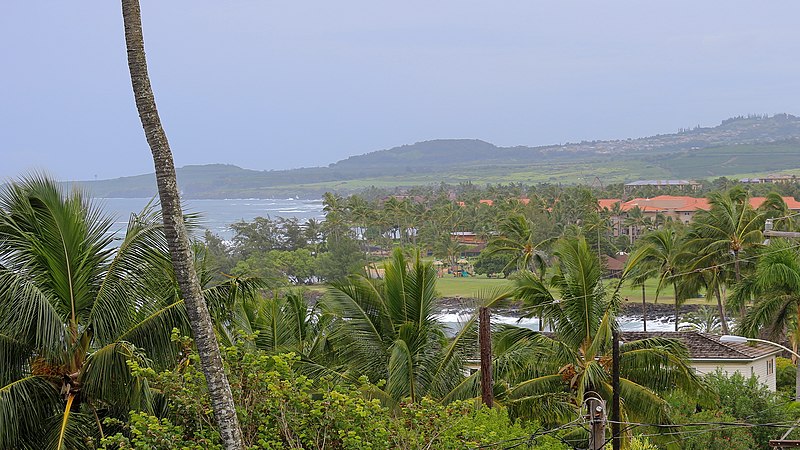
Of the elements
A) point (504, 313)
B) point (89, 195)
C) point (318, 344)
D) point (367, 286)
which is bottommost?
point (504, 313)

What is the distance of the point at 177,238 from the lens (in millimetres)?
9930

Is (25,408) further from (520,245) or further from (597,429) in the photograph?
(520,245)

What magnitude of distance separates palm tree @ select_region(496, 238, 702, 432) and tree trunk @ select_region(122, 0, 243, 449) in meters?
9.56

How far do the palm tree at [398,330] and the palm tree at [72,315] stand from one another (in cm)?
568

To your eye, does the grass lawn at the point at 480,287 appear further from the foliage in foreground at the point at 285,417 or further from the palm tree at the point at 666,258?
the foliage in foreground at the point at 285,417

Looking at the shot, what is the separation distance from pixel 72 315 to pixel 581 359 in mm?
10944

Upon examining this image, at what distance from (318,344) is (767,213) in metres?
30.9

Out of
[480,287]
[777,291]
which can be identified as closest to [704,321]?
[480,287]

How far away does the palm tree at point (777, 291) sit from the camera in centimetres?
2801

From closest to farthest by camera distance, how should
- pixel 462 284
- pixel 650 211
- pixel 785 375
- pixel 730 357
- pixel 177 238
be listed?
pixel 177 238 < pixel 730 357 < pixel 785 375 < pixel 462 284 < pixel 650 211

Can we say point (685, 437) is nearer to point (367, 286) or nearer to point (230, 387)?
point (367, 286)

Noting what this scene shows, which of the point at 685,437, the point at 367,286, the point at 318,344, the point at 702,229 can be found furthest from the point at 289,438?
the point at 702,229

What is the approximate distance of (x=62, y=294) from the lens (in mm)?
11719

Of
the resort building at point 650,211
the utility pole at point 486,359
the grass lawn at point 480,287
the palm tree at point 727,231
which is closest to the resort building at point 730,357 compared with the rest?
the palm tree at point 727,231
